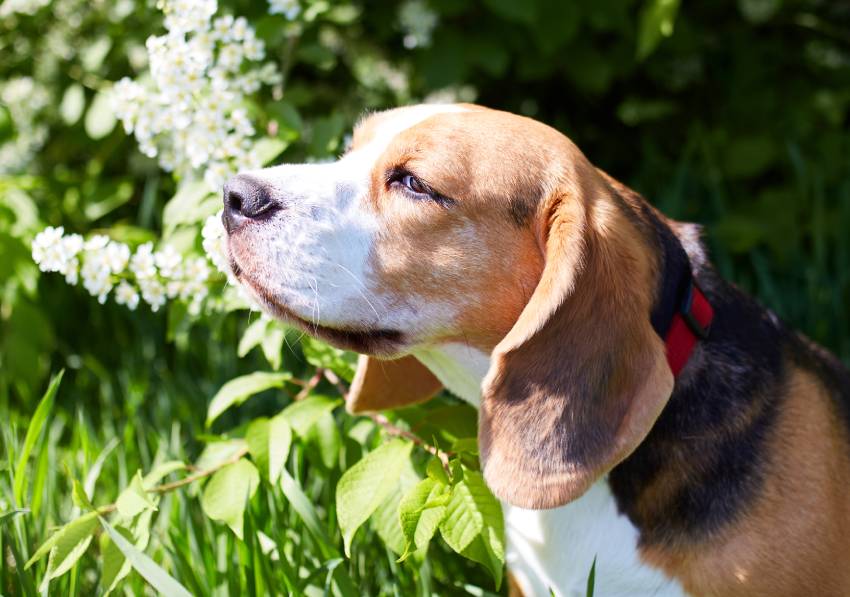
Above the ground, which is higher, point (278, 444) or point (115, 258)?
point (115, 258)

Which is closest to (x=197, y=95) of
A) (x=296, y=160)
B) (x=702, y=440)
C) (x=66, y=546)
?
(x=296, y=160)

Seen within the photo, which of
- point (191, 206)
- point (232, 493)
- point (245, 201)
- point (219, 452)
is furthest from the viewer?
point (191, 206)

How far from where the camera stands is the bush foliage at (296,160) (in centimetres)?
259

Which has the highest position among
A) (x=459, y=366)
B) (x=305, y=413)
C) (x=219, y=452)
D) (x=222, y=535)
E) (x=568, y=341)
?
(x=568, y=341)

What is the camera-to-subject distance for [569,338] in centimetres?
218

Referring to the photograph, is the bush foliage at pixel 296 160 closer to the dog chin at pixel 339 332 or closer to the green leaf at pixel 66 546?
the green leaf at pixel 66 546

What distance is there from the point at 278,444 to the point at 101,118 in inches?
68.2

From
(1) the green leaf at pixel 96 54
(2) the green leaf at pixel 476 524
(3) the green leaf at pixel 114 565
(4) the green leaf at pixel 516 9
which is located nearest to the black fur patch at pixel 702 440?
(2) the green leaf at pixel 476 524

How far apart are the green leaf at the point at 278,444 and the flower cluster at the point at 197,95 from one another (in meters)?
0.68

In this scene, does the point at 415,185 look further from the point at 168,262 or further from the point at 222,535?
the point at 222,535

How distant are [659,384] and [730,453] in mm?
363

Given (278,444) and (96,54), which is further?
(96,54)

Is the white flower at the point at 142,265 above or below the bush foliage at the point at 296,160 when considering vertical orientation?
above

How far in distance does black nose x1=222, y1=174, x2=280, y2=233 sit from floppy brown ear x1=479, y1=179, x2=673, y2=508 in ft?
1.89
